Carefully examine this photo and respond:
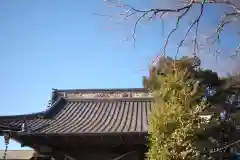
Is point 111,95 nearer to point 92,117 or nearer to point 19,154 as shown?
point 92,117

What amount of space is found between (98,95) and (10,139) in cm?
533

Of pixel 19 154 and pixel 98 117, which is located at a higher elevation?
pixel 98 117

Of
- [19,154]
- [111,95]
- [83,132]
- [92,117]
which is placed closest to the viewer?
[83,132]

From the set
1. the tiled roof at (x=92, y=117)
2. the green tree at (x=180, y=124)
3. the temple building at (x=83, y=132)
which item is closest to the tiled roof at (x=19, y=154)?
the tiled roof at (x=92, y=117)

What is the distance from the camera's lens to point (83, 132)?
9.02 meters

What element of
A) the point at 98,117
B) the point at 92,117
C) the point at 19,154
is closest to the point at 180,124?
the point at 98,117

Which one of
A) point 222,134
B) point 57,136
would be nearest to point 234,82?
point 222,134

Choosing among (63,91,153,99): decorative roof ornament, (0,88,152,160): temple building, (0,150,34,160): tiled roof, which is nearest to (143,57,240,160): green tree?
(0,88,152,160): temple building

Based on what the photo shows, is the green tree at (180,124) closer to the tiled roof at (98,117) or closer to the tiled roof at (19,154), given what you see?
the tiled roof at (98,117)

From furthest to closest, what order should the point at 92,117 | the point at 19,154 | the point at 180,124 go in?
the point at 19,154 < the point at 92,117 < the point at 180,124

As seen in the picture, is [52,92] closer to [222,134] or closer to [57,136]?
[57,136]

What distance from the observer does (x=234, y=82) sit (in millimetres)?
12164

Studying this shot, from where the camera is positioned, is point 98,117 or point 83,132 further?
point 98,117

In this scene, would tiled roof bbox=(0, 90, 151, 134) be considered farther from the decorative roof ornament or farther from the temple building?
the decorative roof ornament
